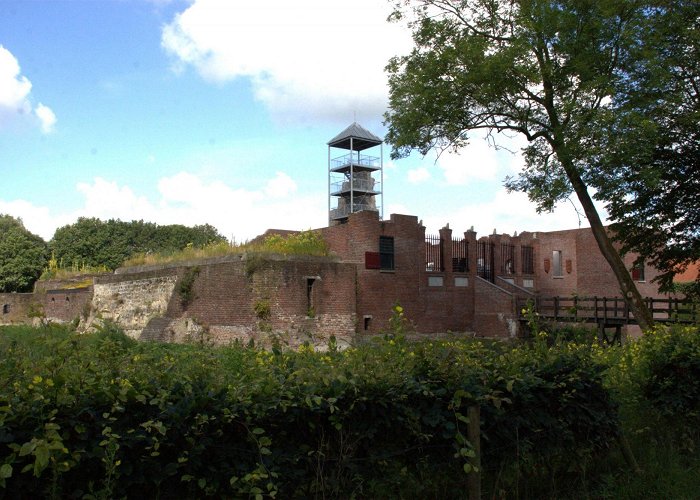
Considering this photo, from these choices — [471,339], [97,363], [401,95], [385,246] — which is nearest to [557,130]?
[401,95]

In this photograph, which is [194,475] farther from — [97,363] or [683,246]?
[683,246]

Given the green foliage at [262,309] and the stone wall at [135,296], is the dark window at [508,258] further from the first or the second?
the stone wall at [135,296]

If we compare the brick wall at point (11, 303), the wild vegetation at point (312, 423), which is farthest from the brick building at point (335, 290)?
the wild vegetation at point (312, 423)

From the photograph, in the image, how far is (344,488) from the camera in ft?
12.9

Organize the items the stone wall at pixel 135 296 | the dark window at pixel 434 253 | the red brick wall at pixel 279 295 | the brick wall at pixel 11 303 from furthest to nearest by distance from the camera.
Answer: the brick wall at pixel 11 303, the dark window at pixel 434 253, the stone wall at pixel 135 296, the red brick wall at pixel 279 295

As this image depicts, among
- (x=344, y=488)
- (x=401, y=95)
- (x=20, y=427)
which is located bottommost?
(x=344, y=488)

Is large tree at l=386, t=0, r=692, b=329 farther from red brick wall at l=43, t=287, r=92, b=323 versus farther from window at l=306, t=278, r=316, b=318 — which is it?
red brick wall at l=43, t=287, r=92, b=323

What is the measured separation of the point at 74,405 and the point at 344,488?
5.62 ft

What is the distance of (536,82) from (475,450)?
580 inches

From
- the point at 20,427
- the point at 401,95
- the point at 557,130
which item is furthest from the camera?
the point at 401,95

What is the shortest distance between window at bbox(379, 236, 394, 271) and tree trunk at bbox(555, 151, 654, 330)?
396 inches

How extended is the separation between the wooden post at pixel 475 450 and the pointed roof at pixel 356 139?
165 feet

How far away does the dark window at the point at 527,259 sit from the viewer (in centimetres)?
3888

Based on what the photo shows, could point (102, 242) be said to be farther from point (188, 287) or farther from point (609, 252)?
point (609, 252)
